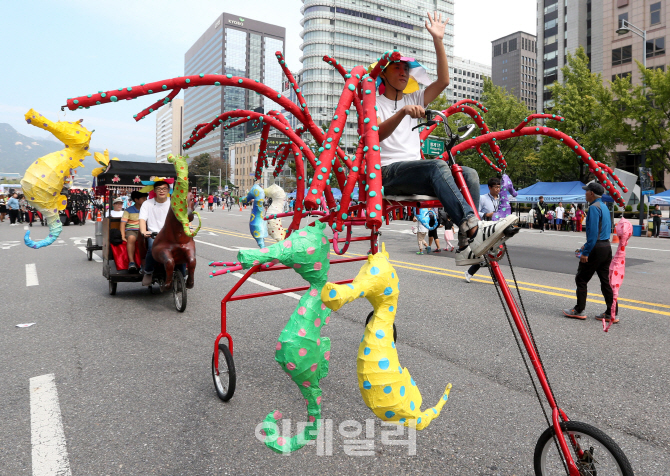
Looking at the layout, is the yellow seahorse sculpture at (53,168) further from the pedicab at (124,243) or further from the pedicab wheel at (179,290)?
the pedicab wheel at (179,290)

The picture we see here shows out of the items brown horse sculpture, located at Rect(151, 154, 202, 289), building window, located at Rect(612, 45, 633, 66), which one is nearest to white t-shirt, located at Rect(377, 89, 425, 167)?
brown horse sculpture, located at Rect(151, 154, 202, 289)

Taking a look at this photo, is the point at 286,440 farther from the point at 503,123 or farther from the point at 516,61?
the point at 516,61

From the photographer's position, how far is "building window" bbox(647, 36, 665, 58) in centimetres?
4244

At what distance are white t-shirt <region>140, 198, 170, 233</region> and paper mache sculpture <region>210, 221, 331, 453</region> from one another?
19.7ft

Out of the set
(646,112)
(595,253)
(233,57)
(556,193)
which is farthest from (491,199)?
(233,57)

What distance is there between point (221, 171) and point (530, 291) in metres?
97.9

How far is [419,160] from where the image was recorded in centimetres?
239

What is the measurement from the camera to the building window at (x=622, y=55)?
45500 mm

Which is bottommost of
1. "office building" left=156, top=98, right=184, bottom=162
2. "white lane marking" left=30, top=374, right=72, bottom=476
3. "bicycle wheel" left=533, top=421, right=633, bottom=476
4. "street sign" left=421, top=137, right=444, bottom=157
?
"white lane marking" left=30, top=374, right=72, bottom=476

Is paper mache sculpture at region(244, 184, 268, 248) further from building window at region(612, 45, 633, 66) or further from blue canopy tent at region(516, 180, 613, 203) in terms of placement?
building window at region(612, 45, 633, 66)

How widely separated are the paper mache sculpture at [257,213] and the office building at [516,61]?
5192 inches

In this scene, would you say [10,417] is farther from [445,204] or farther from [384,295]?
[445,204]

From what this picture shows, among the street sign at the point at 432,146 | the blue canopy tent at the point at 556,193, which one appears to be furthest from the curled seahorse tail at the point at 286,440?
the blue canopy tent at the point at 556,193

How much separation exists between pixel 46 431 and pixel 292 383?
1.94 meters
